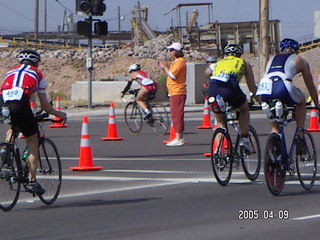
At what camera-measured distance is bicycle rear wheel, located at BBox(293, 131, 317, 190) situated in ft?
37.8

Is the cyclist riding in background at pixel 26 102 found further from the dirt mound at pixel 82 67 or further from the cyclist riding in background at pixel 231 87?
the dirt mound at pixel 82 67

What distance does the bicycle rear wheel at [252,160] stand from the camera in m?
12.5

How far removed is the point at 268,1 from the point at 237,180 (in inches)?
931

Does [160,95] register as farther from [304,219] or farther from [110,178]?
[304,219]

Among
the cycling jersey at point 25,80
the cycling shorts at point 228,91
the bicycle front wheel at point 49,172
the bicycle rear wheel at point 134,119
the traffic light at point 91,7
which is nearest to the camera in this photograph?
the cycling jersey at point 25,80

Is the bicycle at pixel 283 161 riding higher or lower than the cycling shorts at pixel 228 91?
lower

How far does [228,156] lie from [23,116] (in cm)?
296

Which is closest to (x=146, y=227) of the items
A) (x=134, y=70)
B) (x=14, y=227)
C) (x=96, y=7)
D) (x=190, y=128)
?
(x=14, y=227)

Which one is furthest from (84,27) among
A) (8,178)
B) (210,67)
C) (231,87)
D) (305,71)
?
(8,178)

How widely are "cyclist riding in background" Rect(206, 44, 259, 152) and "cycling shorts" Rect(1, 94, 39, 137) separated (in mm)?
2724

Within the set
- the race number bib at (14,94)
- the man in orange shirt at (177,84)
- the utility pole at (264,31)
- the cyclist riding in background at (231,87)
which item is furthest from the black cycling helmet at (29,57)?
the utility pole at (264,31)

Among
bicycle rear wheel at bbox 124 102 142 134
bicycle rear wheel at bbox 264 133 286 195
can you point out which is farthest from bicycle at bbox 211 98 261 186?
bicycle rear wheel at bbox 124 102 142 134

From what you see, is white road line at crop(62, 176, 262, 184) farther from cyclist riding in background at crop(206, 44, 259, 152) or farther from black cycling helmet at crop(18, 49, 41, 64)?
black cycling helmet at crop(18, 49, 41, 64)

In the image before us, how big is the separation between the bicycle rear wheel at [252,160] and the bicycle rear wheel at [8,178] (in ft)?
10.7
